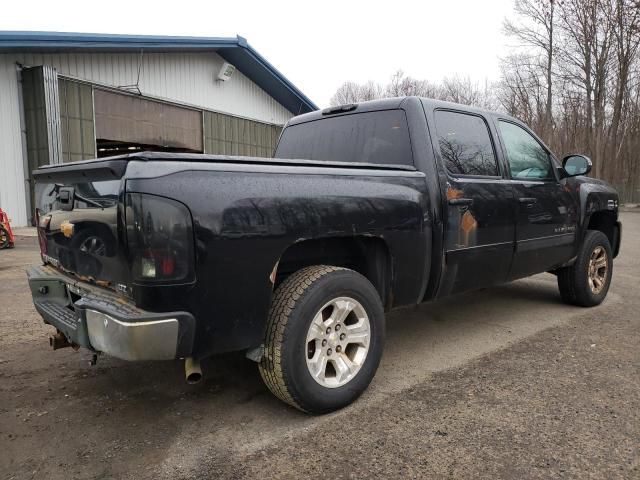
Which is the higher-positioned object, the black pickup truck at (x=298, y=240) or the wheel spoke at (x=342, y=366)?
the black pickup truck at (x=298, y=240)

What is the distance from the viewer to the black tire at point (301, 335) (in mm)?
2572

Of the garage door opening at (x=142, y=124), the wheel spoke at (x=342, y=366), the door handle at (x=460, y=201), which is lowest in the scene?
the wheel spoke at (x=342, y=366)

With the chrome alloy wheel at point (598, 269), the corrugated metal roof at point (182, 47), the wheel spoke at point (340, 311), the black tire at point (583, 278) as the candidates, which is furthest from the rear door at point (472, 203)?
the corrugated metal roof at point (182, 47)

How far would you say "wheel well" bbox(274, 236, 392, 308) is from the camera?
2.92 m

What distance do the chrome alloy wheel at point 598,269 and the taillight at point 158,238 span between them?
4.60 m

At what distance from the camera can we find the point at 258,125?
18.9m

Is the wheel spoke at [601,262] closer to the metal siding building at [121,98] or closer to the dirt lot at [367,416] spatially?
the dirt lot at [367,416]

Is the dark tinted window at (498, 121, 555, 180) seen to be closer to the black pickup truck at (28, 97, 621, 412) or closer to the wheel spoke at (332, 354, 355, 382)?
the black pickup truck at (28, 97, 621, 412)

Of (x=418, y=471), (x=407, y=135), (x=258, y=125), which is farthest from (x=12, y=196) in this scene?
(x=418, y=471)

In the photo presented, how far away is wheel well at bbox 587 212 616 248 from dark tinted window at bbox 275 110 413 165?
3120mm

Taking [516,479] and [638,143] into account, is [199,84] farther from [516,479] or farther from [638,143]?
[638,143]

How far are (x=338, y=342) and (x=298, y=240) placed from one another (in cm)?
69

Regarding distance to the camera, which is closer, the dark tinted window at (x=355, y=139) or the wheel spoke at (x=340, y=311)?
the wheel spoke at (x=340, y=311)

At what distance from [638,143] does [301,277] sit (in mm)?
40697
